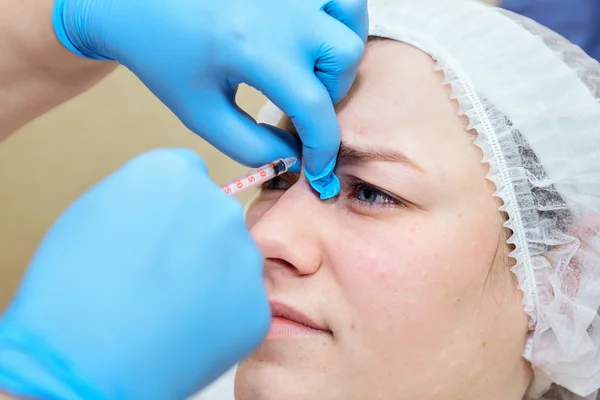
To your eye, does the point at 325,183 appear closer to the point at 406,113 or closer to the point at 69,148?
the point at 406,113

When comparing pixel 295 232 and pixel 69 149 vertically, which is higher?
pixel 295 232

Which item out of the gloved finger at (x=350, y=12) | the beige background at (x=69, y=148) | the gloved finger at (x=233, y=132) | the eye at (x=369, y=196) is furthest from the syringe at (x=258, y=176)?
the beige background at (x=69, y=148)

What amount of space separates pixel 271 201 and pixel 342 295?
0.32m

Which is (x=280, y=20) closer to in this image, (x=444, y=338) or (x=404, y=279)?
(x=404, y=279)

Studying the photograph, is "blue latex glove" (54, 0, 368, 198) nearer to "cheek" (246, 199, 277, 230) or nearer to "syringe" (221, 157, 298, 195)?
"syringe" (221, 157, 298, 195)

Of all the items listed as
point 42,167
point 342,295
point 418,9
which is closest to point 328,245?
point 342,295

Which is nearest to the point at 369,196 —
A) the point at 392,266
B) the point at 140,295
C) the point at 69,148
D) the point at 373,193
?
the point at 373,193

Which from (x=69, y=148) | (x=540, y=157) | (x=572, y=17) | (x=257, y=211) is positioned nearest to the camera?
(x=540, y=157)

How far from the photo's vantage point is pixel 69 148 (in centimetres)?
190

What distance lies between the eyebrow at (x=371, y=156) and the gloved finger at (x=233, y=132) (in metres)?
0.11

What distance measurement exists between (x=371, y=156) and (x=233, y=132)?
0.80ft

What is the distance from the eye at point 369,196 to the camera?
3.46 ft

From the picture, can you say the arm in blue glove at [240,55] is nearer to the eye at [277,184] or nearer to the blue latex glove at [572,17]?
the eye at [277,184]

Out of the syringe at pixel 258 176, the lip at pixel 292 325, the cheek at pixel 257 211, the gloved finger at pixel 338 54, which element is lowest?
the cheek at pixel 257 211
